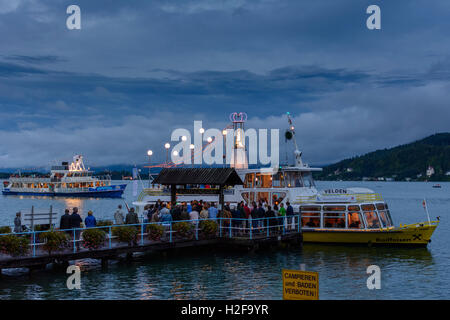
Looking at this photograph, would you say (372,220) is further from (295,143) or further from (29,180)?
(29,180)

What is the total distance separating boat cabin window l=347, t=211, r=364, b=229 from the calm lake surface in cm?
146

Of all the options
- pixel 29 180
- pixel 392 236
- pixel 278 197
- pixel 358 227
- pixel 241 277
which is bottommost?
pixel 241 277

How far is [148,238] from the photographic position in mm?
25531

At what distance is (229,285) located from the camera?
21.2 metres

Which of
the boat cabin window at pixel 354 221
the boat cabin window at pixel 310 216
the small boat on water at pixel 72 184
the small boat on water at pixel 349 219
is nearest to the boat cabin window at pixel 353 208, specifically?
the small boat on water at pixel 349 219

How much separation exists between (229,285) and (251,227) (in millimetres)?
6560

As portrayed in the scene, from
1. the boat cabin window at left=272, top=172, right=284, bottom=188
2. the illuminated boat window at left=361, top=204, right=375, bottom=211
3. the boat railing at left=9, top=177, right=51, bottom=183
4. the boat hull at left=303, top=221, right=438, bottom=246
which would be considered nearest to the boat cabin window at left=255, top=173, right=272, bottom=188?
the boat cabin window at left=272, top=172, right=284, bottom=188

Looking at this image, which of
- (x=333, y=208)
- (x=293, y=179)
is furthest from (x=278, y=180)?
(x=333, y=208)

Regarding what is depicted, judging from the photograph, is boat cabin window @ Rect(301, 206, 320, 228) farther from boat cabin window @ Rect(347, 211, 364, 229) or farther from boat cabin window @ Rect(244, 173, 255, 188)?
boat cabin window @ Rect(244, 173, 255, 188)

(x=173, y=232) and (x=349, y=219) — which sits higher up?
(x=349, y=219)

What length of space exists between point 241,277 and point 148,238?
5516 millimetres

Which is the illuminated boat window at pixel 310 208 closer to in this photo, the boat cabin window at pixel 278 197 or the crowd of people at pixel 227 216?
the crowd of people at pixel 227 216

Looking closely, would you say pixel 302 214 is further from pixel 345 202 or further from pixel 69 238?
pixel 69 238
